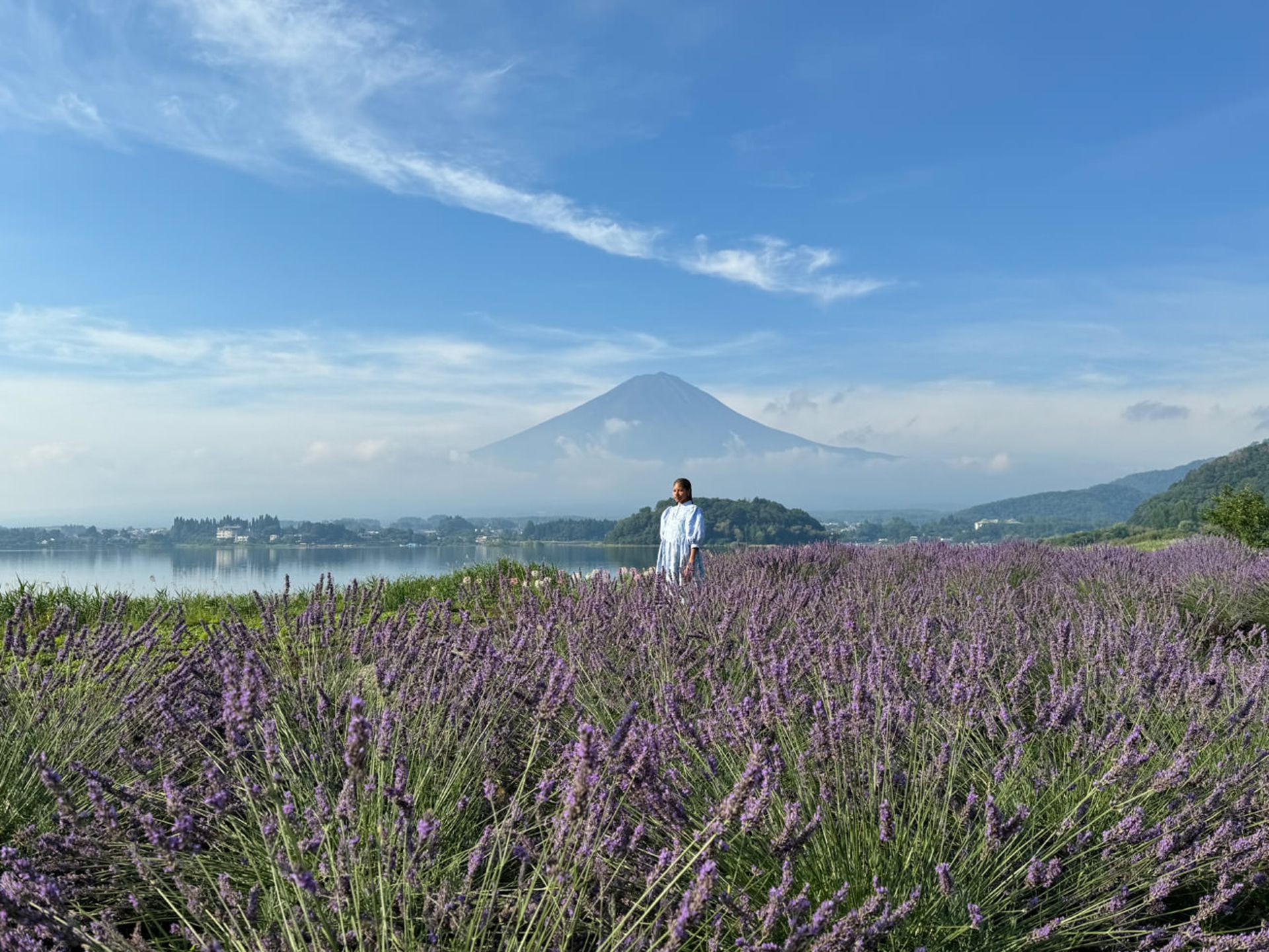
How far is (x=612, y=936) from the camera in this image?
1.40 metres

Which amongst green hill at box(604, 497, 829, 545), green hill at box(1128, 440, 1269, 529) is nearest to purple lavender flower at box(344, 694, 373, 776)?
green hill at box(604, 497, 829, 545)

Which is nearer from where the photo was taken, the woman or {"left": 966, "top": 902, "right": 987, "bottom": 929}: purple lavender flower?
{"left": 966, "top": 902, "right": 987, "bottom": 929}: purple lavender flower

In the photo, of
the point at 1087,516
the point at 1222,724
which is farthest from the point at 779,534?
the point at 1087,516

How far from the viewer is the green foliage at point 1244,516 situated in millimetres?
19516

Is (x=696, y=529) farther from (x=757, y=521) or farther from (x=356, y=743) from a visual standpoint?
(x=757, y=521)

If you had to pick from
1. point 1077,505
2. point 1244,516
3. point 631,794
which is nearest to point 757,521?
point 1244,516

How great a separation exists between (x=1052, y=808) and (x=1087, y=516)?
137 meters

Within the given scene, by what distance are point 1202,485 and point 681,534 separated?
7701cm

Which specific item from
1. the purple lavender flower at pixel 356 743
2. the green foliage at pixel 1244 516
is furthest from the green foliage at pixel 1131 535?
the purple lavender flower at pixel 356 743

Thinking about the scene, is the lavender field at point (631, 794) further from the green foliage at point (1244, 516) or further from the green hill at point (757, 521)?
the green hill at point (757, 521)

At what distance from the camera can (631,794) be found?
1.72 metres

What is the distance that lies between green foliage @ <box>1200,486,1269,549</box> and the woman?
55.9ft

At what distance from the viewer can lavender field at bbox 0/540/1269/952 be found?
1.47 metres

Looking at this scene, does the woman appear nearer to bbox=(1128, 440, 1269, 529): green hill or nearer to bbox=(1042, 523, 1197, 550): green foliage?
bbox=(1042, 523, 1197, 550): green foliage
